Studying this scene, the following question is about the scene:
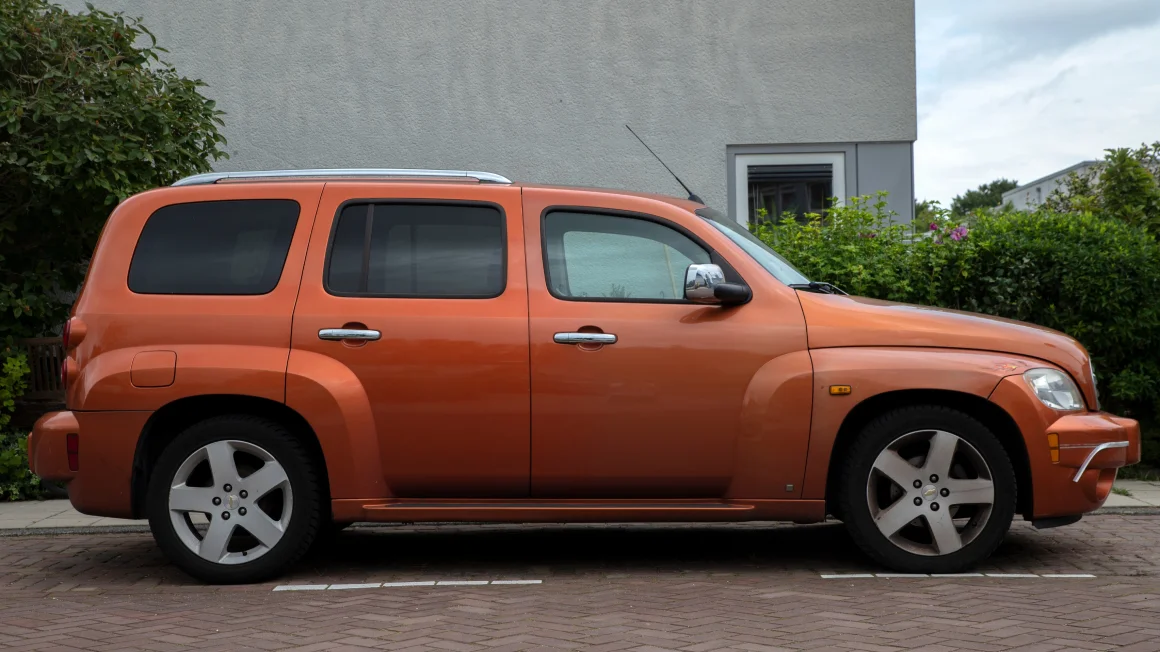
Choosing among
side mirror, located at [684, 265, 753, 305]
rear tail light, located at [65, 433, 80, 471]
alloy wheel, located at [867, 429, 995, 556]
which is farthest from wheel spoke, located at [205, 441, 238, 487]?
alloy wheel, located at [867, 429, 995, 556]

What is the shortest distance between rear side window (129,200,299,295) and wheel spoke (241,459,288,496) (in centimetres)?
85

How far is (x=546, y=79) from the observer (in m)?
12.8

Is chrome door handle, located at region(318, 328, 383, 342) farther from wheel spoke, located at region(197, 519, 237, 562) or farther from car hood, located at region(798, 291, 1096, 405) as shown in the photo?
car hood, located at region(798, 291, 1096, 405)

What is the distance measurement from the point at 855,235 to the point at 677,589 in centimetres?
484

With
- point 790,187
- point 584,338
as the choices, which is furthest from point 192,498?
point 790,187

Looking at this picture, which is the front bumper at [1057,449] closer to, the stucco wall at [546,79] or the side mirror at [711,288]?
the side mirror at [711,288]

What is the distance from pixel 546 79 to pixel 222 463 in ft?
24.9

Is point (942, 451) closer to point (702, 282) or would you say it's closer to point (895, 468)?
point (895, 468)

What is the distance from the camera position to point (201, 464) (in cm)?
608

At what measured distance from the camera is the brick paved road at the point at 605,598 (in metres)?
4.86

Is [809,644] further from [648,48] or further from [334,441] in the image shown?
[648,48]

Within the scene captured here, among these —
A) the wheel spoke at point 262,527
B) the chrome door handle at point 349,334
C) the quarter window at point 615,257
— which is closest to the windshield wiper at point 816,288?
the quarter window at point 615,257

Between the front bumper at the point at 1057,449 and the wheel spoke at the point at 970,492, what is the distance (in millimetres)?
216

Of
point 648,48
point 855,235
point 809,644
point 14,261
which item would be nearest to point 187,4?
point 14,261
